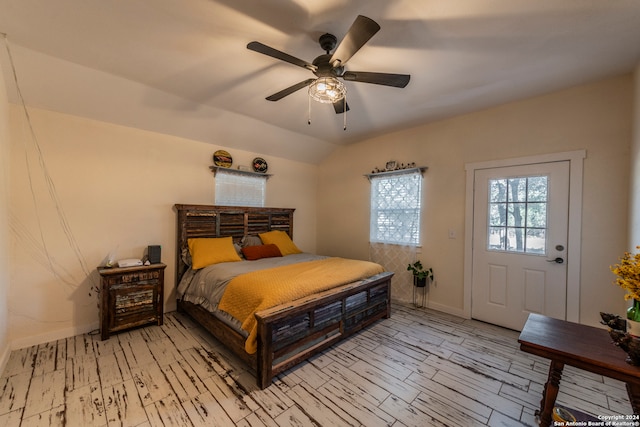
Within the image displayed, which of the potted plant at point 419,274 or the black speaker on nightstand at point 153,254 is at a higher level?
the black speaker on nightstand at point 153,254

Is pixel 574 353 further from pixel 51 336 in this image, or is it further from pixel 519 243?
pixel 51 336

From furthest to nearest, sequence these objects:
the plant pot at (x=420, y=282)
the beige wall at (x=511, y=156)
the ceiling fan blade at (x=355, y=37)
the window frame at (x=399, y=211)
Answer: the window frame at (x=399, y=211) < the plant pot at (x=420, y=282) < the beige wall at (x=511, y=156) < the ceiling fan blade at (x=355, y=37)

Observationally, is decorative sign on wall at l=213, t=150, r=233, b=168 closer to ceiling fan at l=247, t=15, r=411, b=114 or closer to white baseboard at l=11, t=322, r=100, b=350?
ceiling fan at l=247, t=15, r=411, b=114

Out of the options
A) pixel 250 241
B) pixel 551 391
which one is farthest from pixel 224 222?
pixel 551 391

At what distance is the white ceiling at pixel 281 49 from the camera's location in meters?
1.62

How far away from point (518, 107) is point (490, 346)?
8.90 ft

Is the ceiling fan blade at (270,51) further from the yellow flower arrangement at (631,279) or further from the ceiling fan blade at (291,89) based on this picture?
the yellow flower arrangement at (631,279)

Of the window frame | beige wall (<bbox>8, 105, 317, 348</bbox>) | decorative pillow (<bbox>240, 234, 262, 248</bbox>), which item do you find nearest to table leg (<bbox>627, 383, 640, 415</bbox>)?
the window frame

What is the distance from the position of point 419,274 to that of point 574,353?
2.21 m

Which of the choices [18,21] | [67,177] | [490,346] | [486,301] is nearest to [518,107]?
[486,301]

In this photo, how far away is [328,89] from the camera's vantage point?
1858 millimetres

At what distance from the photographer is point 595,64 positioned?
85.2 inches

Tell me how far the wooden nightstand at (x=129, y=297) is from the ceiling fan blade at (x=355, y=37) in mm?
2883

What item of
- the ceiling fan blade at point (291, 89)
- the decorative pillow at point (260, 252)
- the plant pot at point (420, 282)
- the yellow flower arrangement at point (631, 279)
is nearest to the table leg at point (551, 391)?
the yellow flower arrangement at point (631, 279)
